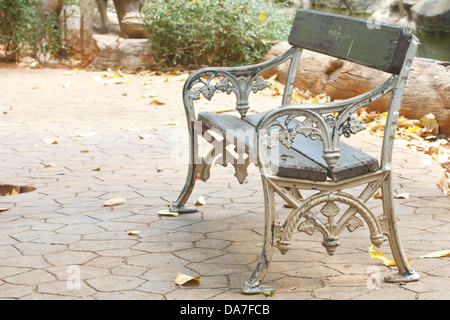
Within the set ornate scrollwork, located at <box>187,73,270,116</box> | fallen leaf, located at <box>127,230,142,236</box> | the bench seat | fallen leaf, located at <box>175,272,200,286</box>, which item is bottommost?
fallen leaf, located at <box>127,230,142,236</box>

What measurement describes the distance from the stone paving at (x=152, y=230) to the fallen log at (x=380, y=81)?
0.78 metres

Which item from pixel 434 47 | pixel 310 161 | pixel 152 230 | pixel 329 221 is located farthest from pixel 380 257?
pixel 434 47

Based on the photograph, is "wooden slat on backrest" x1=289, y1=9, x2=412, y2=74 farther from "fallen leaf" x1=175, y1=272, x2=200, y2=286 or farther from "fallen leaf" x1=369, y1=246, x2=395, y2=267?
"fallen leaf" x1=175, y1=272, x2=200, y2=286

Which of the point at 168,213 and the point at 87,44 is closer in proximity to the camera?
the point at 168,213

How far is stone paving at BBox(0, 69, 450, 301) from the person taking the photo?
3104mm

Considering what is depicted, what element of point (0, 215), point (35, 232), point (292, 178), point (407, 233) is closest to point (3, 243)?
point (35, 232)

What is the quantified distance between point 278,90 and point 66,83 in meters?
3.32

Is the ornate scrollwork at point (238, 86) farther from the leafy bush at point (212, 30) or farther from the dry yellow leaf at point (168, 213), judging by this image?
the leafy bush at point (212, 30)

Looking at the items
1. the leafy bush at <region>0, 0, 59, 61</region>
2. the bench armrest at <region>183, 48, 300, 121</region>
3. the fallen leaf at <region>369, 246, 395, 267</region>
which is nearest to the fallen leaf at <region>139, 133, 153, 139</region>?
the bench armrest at <region>183, 48, 300, 121</region>

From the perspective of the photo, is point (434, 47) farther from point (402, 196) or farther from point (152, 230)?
point (152, 230)

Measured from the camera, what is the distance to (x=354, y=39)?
3.48m

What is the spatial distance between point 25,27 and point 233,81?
8.95 meters

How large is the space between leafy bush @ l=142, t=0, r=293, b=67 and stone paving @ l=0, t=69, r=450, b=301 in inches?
149
